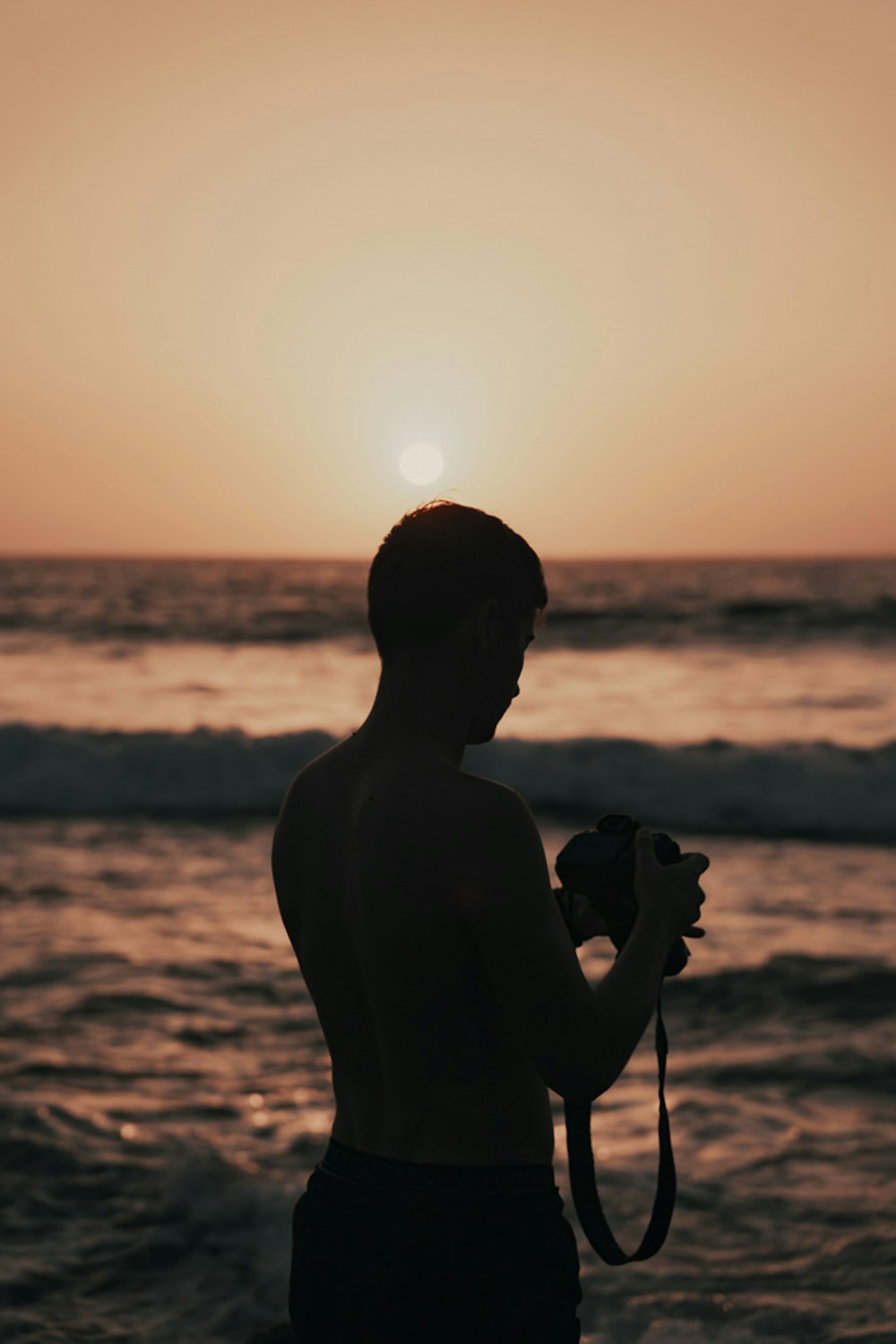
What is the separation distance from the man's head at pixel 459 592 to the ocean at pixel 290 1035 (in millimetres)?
2809

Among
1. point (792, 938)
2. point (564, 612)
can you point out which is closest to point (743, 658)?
point (564, 612)

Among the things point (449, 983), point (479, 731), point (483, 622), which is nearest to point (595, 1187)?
point (449, 983)

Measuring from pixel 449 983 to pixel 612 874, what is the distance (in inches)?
10.0

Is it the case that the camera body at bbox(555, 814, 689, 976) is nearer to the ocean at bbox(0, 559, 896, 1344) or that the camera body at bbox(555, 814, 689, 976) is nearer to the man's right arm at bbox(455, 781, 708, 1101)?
the man's right arm at bbox(455, 781, 708, 1101)

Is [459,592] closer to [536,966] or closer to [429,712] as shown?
[429,712]

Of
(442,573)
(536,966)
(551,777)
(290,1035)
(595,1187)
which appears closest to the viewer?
(536,966)

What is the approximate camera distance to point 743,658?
26.9 meters

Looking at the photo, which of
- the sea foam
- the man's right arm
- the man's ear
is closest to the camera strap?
the man's right arm

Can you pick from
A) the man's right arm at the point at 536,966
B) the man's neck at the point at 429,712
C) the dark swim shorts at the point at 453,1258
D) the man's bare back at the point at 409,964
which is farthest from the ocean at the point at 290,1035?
the man's neck at the point at 429,712

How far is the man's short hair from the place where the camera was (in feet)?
5.38

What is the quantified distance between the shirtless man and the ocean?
2401 mm

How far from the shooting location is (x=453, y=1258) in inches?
64.6

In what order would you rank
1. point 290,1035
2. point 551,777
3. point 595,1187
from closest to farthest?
point 595,1187 → point 290,1035 → point 551,777

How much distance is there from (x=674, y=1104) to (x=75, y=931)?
3.87 meters
